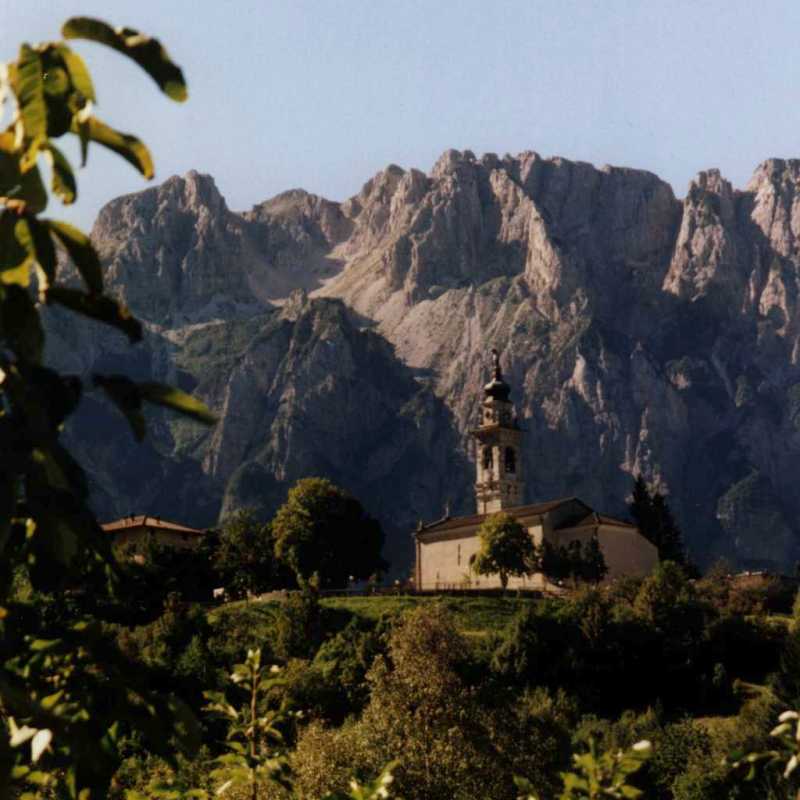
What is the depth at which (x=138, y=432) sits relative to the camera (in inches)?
200

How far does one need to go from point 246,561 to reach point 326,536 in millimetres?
8442

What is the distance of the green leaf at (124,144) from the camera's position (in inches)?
206

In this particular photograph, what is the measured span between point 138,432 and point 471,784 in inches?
1923

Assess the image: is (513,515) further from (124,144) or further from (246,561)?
(124,144)

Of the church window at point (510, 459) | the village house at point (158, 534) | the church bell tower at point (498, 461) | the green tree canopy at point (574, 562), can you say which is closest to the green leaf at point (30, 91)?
the green tree canopy at point (574, 562)

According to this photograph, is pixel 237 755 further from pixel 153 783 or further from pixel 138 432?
pixel 138 432

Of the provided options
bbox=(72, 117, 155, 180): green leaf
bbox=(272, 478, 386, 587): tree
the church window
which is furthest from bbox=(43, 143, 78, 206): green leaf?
the church window

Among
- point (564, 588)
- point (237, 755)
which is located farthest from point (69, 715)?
point (564, 588)

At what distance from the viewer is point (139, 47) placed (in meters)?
4.73

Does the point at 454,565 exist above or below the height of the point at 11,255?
above

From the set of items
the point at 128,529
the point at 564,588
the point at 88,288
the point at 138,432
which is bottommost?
the point at 138,432

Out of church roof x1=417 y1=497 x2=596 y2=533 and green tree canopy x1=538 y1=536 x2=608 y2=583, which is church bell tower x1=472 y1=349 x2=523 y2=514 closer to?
church roof x1=417 y1=497 x2=596 y2=533

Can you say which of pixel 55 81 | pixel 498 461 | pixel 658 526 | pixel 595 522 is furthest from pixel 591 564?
pixel 55 81

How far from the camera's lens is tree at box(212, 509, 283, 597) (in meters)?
123
